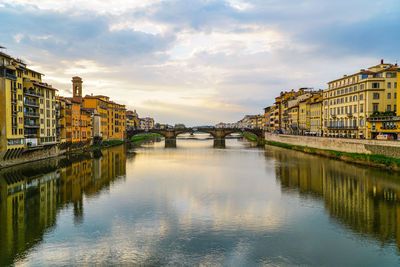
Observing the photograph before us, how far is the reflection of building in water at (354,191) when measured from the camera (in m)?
20.3

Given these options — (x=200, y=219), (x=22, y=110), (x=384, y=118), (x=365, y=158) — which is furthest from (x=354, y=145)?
(x=22, y=110)

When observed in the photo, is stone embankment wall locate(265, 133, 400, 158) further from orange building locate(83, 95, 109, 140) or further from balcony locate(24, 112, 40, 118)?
orange building locate(83, 95, 109, 140)

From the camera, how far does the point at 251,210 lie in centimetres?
2361

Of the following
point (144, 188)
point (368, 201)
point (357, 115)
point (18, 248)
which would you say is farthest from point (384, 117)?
point (18, 248)

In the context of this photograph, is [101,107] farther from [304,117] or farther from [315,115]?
[315,115]

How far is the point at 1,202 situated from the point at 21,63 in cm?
2668

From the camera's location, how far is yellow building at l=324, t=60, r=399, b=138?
5184cm

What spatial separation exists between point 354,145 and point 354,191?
2115 cm

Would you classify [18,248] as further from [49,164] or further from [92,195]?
[49,164]

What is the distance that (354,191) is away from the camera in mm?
29656

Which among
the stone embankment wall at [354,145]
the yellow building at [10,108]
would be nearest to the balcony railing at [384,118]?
the stone embankment wall at [354,145]

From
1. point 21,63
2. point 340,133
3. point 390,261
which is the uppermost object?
point 21,63

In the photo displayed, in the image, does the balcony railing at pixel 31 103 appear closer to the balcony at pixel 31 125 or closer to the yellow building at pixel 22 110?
the yellow building at pixel 22 110

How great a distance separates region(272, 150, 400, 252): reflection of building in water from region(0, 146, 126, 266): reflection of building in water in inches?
743
